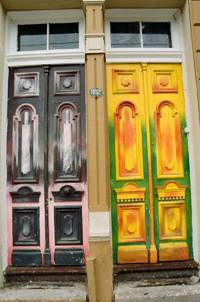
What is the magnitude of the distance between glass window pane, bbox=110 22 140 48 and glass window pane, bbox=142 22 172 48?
131 mm

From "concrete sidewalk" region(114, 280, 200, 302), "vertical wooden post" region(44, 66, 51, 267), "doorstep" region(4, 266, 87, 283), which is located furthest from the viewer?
"vertical wooden post" region(44, 66, 51, 267)

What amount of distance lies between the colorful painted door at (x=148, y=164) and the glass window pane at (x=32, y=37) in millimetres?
1212

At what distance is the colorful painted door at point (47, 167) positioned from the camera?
10.6 feet

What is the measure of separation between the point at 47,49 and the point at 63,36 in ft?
1.13

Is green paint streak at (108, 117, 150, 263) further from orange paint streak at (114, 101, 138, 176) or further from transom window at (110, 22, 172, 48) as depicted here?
transom window at (110, 22, 172, 48)

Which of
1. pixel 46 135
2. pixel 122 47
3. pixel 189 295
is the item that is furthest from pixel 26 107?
pixel 189 295

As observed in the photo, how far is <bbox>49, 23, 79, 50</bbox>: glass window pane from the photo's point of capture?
3.50 m

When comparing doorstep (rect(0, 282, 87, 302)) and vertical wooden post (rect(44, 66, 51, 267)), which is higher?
vertical wooden post (rect(44, 66, 51, 267))

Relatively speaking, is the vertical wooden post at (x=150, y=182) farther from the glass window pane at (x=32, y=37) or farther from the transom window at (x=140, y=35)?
the glass window pane at (x=32, y=37)

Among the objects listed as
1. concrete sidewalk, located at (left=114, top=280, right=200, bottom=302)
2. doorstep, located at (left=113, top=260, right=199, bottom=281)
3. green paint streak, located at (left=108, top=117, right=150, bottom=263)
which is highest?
green paint streak, located at (left=108, top=117, right=150, bottom=263)

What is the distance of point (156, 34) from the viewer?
3.57 m

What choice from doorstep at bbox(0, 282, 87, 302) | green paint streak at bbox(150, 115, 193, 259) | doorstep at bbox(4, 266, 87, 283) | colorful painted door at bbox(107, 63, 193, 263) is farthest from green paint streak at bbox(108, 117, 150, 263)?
doorstep at bbox(0, 282, 87, 302)

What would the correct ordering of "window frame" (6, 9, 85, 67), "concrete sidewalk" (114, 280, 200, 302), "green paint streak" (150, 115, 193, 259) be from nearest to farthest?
"concrete sidewalk" (114, 280, 200, 302), "green paint streak" (150, 115, 193, 259), "window frame" (6, 9, 85, 67)

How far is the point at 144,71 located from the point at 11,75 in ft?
6.90
